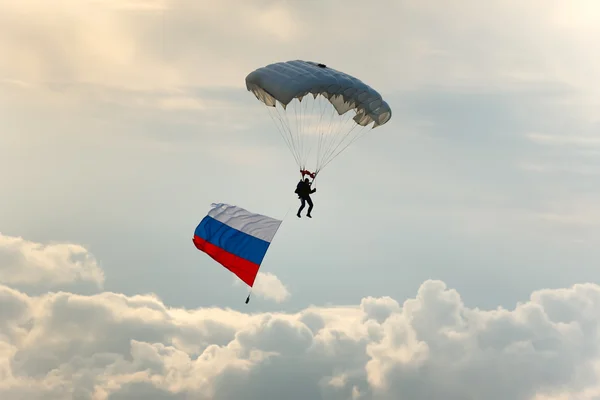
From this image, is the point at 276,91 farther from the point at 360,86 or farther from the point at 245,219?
the point at 245,219

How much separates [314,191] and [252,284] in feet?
21.4

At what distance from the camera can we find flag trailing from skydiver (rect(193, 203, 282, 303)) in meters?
45.8

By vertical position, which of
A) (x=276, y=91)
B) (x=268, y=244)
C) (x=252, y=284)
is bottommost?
(x=252, y=284)

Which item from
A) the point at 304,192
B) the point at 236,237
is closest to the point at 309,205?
the point at 304,192

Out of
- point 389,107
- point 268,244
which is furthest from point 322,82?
point 268,244

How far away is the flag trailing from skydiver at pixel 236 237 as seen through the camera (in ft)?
150

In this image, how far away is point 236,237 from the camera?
154ft

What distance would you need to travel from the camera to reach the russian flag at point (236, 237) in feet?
150

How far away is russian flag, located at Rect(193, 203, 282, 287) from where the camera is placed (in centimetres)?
4575

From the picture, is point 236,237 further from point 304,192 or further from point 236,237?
point 304,192

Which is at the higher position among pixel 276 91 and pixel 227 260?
pixel 276 91

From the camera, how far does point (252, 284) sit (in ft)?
141

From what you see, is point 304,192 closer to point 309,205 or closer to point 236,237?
point 309,205

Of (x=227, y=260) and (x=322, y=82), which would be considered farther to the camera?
(x=227, y=260)
